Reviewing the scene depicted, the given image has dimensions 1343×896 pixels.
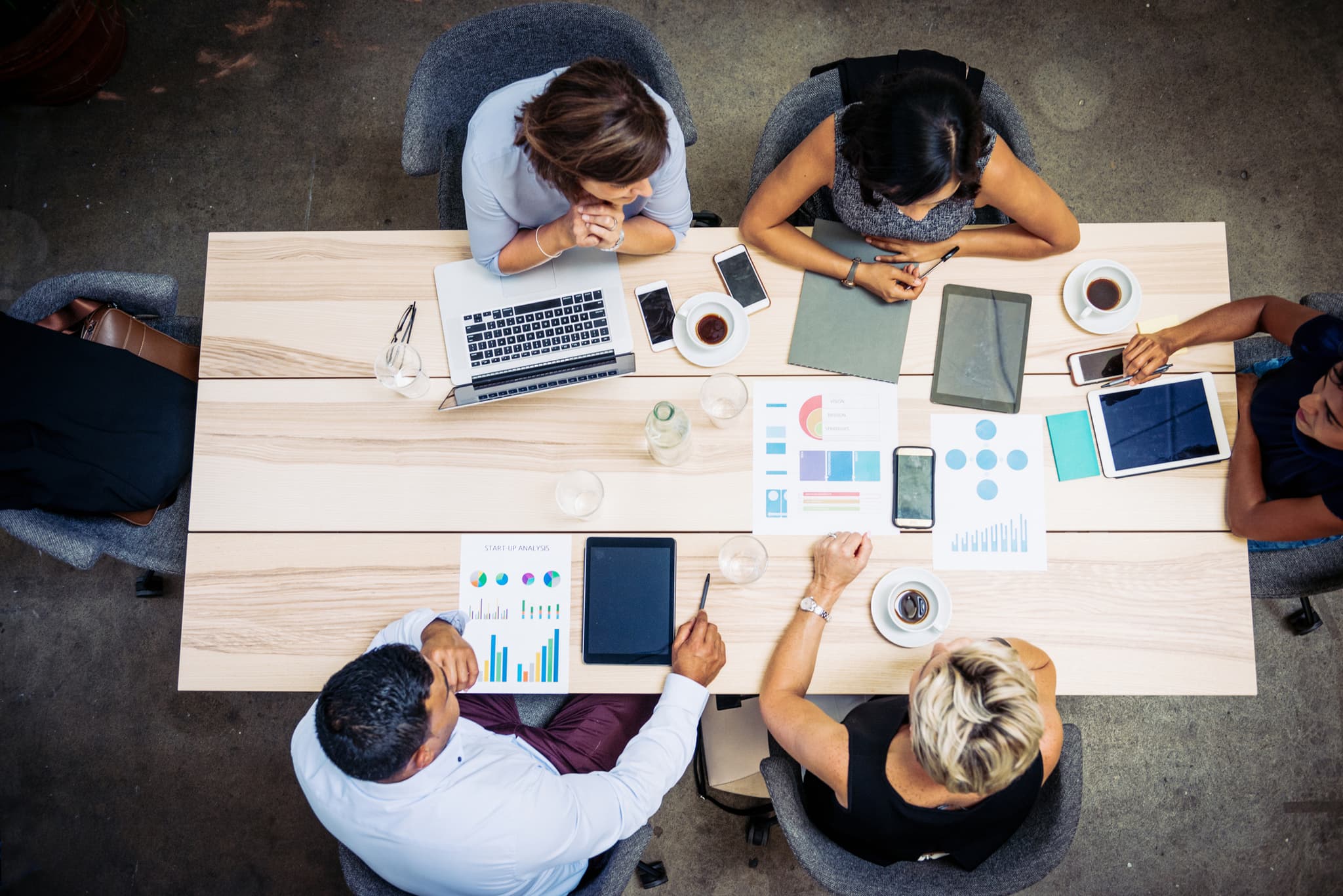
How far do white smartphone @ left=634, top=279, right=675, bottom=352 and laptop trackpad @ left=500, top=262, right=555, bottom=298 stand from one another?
0.19m

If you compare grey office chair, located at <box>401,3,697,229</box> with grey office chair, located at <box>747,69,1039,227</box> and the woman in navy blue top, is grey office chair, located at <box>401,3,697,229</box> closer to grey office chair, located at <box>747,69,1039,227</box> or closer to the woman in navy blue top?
grey office chair, located at <box>747,69,1039,227</box>

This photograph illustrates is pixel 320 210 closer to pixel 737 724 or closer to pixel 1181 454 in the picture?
pixel 737 724

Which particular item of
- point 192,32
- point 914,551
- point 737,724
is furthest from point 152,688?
point 914,551

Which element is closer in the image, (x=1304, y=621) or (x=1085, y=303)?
(x=1085, y=303)

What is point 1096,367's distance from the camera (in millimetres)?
1585

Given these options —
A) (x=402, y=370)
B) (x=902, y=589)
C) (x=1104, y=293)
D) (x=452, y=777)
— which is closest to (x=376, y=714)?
(x=452, y=777)

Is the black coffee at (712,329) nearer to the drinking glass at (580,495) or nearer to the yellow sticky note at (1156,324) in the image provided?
the drinking glass at (580,495)

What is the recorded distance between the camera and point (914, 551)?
156 centimetres

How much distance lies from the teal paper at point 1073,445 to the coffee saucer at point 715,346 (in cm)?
65

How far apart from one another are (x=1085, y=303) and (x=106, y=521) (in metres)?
2.25

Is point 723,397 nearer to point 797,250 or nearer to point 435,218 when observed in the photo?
point 797,250

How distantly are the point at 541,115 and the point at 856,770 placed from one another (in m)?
1.36

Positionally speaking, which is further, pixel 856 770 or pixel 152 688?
pixel 152 688

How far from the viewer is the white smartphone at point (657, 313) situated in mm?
1633
